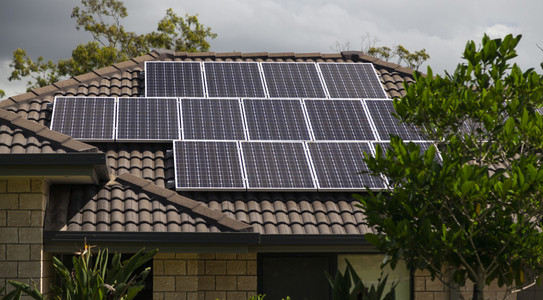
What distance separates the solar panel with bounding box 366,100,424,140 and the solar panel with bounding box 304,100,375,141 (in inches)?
7.8

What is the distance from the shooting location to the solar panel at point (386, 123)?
14.9m

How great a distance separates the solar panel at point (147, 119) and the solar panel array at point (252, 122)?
0.02m

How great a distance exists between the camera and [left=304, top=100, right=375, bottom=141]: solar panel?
1481cm

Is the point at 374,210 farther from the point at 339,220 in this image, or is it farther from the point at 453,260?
the point at 339,220

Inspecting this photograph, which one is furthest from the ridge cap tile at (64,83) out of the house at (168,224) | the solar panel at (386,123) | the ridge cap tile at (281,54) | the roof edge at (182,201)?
the solar panel at (386,123)

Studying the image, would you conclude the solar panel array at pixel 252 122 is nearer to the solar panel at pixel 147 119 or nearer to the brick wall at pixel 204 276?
the solar panel at pixel 147 119

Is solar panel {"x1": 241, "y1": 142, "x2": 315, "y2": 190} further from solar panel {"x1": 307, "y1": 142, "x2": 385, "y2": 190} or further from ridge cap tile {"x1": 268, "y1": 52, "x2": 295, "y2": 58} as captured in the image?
ridge cap tile {"x1": 268, "y1": 52, "x2": 295, "y2": 58}

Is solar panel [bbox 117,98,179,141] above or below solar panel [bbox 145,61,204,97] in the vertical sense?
below

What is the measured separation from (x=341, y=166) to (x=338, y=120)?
1787 millimetres

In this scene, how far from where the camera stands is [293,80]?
17.1 meters

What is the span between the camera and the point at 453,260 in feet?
26.3

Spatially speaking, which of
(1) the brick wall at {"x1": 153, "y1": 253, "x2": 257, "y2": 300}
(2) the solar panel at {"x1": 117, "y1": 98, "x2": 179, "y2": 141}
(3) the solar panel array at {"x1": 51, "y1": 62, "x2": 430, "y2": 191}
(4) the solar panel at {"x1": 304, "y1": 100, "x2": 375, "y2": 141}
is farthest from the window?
(2) the solar panel at {"x1": 117, "y1": 98, "x2": 179, "y2": 141}

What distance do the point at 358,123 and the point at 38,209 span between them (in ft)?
22.1

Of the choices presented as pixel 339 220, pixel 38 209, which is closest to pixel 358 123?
pixel 339 220
